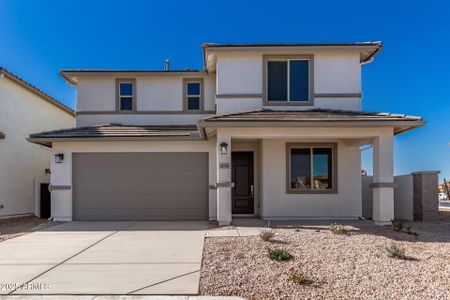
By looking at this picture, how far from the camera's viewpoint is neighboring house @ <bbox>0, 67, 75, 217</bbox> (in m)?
12.5

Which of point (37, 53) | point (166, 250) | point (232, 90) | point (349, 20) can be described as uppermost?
point (349, 20)

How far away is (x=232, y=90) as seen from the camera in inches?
444

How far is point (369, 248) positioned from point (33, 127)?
14497 mm

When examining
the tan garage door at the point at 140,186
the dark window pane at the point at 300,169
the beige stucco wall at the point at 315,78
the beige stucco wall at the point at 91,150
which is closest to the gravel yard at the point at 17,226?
the beige stucco wall at the point at 91,150

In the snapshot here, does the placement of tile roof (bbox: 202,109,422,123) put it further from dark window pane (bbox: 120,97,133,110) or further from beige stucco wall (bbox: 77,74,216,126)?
dark window pane (bbox: 120,97,133,110)

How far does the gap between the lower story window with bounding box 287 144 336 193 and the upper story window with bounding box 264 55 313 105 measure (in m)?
1.77

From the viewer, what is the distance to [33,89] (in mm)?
14172

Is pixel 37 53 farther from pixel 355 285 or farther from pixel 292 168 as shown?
pixel 355 285

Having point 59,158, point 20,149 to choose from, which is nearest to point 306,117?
point 59,158

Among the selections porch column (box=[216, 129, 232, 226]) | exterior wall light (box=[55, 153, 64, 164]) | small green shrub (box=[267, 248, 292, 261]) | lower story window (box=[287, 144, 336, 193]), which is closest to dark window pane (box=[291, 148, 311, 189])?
lower story window (box=[287, 144, 336, 193])

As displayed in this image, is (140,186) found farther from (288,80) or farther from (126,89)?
(288,80)

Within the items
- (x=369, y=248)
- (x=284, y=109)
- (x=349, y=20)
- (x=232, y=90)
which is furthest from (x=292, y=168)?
(x=349, y=20)

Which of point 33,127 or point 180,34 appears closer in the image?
point 33,127

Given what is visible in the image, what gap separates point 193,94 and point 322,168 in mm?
5890
